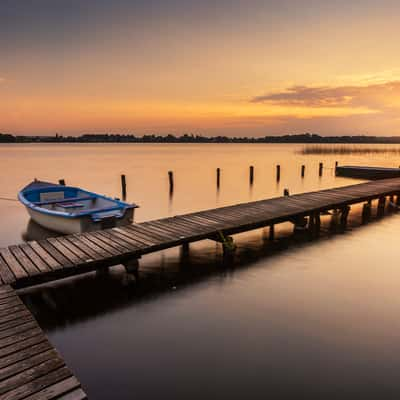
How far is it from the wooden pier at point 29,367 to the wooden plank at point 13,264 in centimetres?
153

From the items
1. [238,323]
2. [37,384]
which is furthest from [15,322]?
[238,323]

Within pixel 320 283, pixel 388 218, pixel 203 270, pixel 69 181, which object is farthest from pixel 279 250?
pixel 69 181

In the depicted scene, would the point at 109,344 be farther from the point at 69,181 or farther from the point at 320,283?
the point at 69,181

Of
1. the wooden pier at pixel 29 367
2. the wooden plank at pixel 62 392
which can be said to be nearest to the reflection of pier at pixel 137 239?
the wooden pier at pixel 29 367

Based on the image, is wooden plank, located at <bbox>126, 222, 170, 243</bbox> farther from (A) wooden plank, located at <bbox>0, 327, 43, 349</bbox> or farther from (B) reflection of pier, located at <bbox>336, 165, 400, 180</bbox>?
(B) reflection of pier, located at <bbox>336, 165, 400, 180</bbox>

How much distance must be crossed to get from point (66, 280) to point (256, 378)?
20.0ft

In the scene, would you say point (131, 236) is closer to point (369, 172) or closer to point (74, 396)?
point (74, 396)

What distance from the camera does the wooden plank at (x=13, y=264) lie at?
21.2 ft

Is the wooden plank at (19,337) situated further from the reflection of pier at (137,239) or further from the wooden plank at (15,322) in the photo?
the reflection of pier at (137,239)

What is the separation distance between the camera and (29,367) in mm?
3799

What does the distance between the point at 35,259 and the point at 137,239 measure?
270 cm

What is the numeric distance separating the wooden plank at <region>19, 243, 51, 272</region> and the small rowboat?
310 centimetres

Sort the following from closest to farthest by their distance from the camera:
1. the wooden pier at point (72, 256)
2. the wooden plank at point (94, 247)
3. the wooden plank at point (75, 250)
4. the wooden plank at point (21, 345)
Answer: the wooden pier at point (72, 256) → the wooden plank at point (21, 345) → the wooden plank at point (75, 250) → the wooden plank at point (94, 247)

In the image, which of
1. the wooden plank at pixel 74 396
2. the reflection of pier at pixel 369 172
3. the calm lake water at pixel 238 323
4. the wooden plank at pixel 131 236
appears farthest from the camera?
the reflection of pier at pixel 369 172
